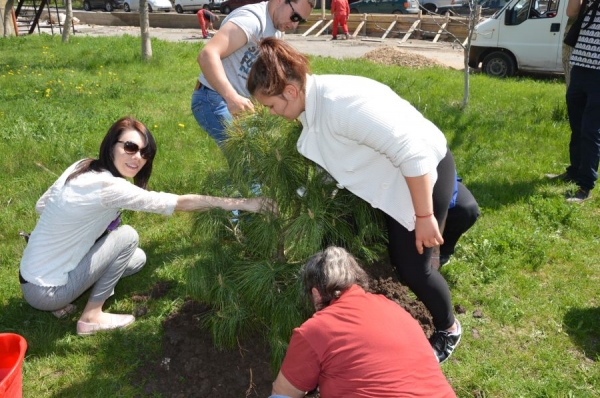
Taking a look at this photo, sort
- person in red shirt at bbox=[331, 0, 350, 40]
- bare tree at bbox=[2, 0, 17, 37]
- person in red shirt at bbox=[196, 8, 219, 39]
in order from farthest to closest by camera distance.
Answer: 1. person in red shirt at bbox=[196, 8, 219, 39]
2. person in red shirt at bbox=[331, 0, 350, 40]
3. bare tree at bbox=[2, 0, 17, 37]

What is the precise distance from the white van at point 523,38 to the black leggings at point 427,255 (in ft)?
29.7

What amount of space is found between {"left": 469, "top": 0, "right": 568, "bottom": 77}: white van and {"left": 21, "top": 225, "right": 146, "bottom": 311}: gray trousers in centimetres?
920

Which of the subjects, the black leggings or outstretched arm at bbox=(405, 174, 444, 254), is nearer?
outstretched arm at bbox=(405, 174, 444, 254)

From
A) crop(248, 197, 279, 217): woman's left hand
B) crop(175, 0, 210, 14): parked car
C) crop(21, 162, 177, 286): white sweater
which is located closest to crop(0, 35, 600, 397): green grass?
crop(21, 162, 177, 286): white sweater

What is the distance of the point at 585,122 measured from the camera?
4324 millimetres

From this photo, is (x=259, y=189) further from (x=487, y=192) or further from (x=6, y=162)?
(x=6, y=162)

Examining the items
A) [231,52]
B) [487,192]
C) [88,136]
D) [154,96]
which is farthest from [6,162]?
[487,192]

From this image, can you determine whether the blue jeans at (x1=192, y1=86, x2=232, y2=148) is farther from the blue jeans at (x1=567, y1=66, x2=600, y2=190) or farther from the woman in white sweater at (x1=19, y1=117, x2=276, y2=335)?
the blue jeans at (x1=567, y1=66, x2=600, y2=190)

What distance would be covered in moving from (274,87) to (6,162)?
12.8 ft

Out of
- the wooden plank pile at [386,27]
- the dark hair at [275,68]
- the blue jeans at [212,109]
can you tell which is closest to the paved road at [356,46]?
the wooden plank pile at [386,27]

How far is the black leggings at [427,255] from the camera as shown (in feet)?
7.66

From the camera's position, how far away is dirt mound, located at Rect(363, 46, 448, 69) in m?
10.7

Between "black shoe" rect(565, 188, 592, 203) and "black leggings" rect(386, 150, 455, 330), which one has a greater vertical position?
"black leggings" rect(386, 150, 455, 330)

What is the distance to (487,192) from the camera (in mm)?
4645
